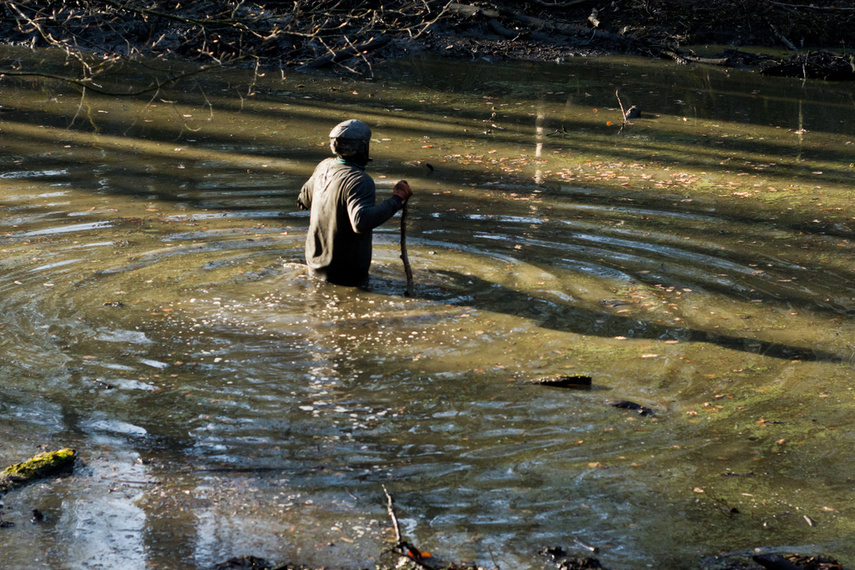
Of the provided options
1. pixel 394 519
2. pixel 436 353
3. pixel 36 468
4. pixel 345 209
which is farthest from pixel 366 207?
pixel 394 519

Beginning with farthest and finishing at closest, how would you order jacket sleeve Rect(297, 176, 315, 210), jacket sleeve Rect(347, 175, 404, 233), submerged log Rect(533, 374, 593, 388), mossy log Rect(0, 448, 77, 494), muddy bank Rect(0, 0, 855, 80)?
muddy bank Rect(0, 0, 855, 80)
jacket sleeve Rect(297, 176, 315, 210)
jacket sleeve Rect(347, 175, 404, 233)
submerged log Rect(533, 374, 593, 388)
mossy log Rect(0, 448, 77, 494)

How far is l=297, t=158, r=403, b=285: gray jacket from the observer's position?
29.2 ft

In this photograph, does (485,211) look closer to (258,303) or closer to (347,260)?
(347,260)

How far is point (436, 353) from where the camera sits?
26.0 ft

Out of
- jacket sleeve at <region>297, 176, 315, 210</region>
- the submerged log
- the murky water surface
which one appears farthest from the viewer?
jacket sleeve at <region>297, 176, 315, 210</region>

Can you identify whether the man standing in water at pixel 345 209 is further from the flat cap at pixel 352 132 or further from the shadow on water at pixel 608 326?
the shadow on water at pixel 608 326

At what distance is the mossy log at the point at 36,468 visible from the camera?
221 inches

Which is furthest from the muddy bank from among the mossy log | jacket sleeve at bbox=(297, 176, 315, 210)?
the mossy log

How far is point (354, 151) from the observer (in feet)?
30.2

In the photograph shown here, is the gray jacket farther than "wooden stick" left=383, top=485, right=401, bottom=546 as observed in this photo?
Yes

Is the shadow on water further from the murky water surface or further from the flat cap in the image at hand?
the flat cap

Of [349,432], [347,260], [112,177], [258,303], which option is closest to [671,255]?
[347,260]

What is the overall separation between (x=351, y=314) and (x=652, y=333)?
2794 millimetres

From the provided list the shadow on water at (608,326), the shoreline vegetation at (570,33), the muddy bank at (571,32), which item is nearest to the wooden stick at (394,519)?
the shadow on water at (608,326)
